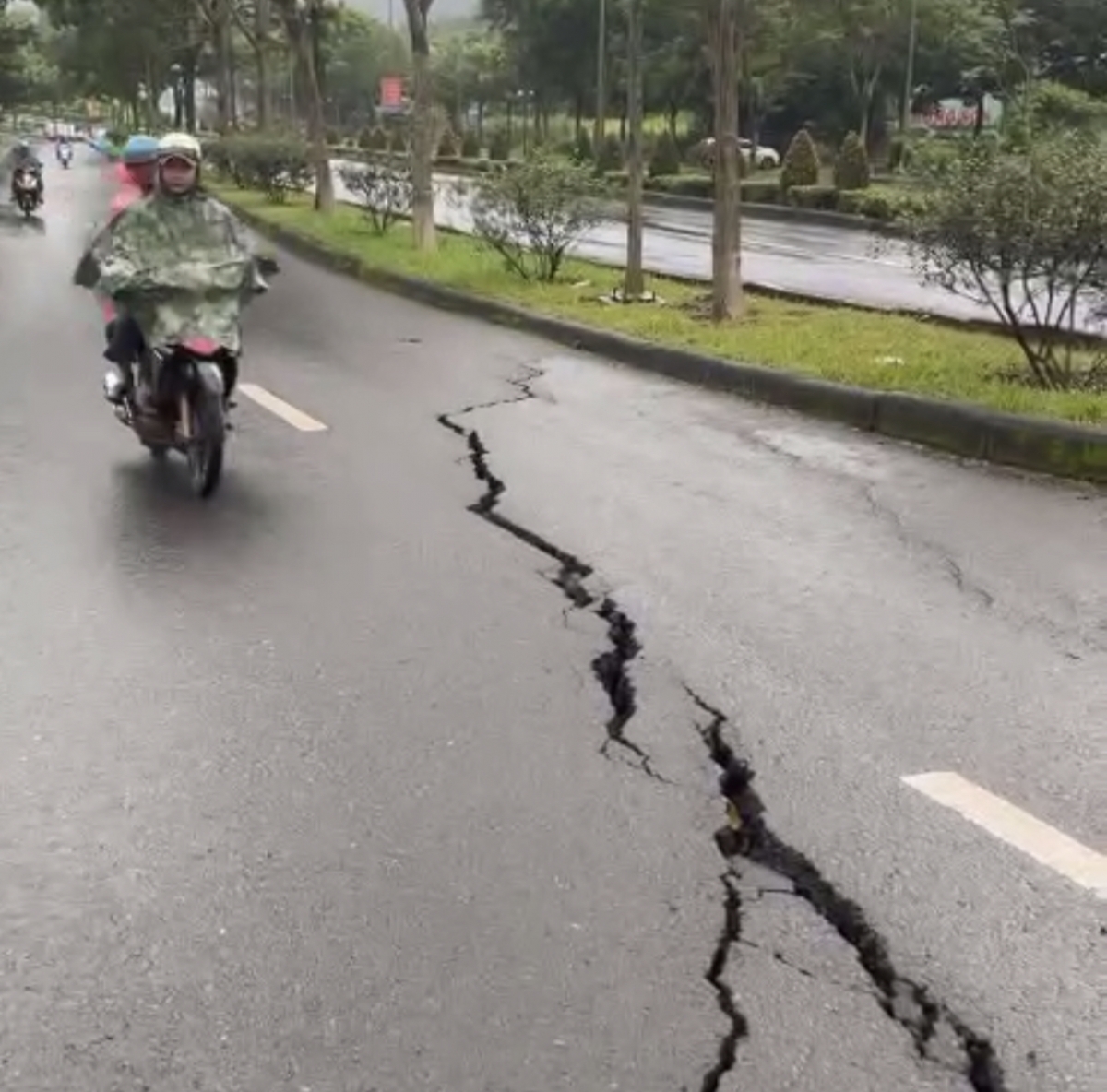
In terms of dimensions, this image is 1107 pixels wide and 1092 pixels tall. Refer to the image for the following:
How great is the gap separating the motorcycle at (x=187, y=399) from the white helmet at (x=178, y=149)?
57cm

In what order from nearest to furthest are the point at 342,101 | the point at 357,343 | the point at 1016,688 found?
1. the point at 1016,688
2. the point at 357,343
3. the point at 342,101

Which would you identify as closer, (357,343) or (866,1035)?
(866,1035)

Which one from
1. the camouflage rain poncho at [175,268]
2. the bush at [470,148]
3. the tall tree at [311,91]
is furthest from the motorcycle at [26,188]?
the bush at [470,148]

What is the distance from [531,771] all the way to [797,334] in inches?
327

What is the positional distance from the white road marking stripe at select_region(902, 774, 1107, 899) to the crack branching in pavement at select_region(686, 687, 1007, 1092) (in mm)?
456

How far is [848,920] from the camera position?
3449 millimetres

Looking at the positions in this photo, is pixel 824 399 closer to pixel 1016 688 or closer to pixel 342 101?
pixel 1016 688

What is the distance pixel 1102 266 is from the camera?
887 centimetres

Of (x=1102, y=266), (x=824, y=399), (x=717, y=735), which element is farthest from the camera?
(x=824, y=399)

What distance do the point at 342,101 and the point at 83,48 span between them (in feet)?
145

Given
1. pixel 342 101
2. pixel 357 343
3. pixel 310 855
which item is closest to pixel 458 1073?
pixel 310 855

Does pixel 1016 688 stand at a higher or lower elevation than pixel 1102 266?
lower

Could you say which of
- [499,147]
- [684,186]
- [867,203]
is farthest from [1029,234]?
[499,147]

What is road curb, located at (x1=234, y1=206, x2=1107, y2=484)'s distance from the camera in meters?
7.96
